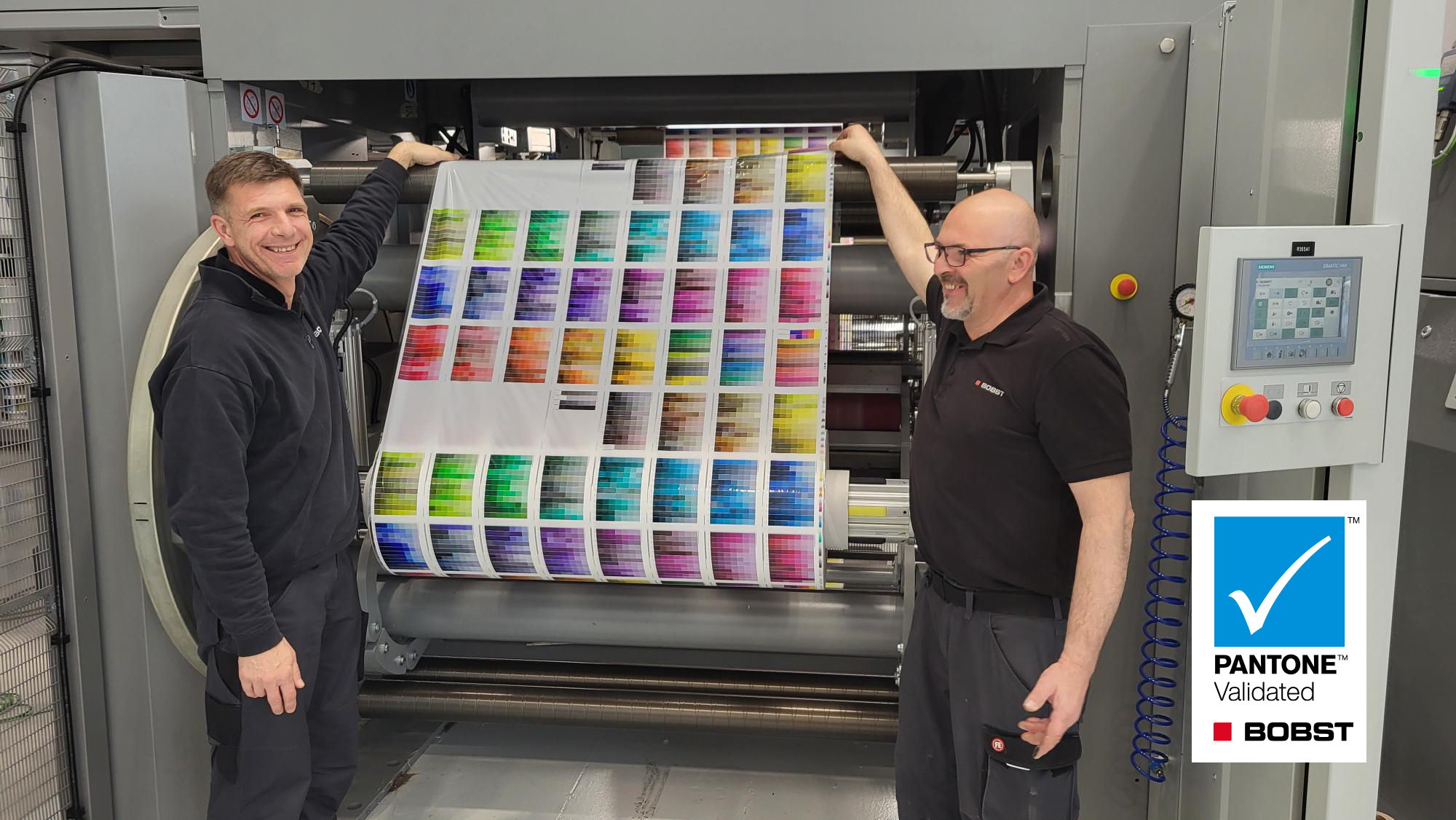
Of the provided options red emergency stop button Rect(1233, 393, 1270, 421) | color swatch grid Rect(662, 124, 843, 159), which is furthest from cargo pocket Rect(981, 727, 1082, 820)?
color swatch grid Rect(662, 124, 843, 159)

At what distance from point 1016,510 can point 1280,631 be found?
41cm

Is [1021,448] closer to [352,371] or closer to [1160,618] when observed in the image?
[1160,618]

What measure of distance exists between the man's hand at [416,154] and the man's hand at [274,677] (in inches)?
42.8

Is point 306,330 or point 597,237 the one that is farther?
point 597,237

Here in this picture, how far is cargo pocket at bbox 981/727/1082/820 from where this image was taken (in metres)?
1.64

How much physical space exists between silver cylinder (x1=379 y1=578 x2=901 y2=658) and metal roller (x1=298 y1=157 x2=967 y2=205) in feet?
2.83

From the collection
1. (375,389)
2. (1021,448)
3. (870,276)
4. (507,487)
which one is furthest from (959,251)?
(375,389)

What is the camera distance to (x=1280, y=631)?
4.91 ft

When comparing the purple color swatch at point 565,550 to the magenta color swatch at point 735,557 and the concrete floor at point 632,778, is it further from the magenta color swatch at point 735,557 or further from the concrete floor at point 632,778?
the concrete floor at point 632,778

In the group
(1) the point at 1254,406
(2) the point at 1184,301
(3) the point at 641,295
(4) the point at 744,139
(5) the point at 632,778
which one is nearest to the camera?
(1) the point at 1254,406

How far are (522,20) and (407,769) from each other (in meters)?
1.87

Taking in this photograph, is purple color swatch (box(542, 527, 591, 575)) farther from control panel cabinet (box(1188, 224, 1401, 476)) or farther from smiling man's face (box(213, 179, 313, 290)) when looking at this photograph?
control panel cabinet (box(1188, 224, 1401, 476))

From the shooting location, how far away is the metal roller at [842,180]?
6.96 feet

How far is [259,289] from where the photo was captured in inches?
68.4
